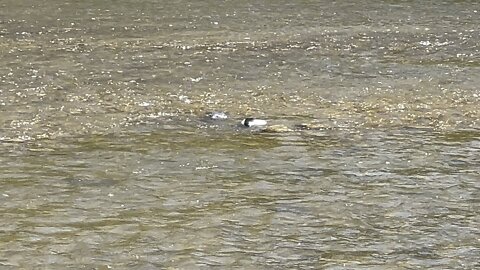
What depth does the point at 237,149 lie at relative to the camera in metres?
3.50

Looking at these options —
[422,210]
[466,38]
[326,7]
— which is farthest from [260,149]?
[326,7]

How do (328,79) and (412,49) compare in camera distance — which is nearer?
(328,79)

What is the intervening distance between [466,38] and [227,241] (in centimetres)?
388

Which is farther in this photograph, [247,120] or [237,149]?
[247,120]

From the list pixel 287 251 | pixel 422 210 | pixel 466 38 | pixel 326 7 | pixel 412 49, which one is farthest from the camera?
pixel 326 7

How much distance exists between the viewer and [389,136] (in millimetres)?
3709

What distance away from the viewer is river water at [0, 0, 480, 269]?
2.61 metres

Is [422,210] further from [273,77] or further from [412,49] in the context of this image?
[412,49]

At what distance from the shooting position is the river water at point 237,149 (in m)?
2.61

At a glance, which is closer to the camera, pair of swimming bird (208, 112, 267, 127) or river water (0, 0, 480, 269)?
river water (0, 0, 480, 269)

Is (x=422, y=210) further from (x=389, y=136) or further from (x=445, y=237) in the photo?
(x=389, y=136)

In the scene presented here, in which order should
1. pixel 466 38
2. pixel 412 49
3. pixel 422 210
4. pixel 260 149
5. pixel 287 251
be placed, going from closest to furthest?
pixel 287 251 → pixel 422 210 → pixel 260 149 → pixel 412 49 → pixel 466 38

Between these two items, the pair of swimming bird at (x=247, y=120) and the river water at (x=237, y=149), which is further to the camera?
the pair of swimming bird at (x=247, y=120)

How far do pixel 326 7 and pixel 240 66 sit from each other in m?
2.49
